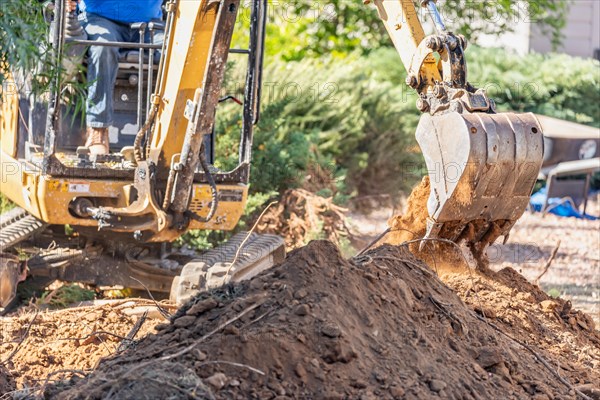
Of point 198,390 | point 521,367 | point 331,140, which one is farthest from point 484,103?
point 331,140

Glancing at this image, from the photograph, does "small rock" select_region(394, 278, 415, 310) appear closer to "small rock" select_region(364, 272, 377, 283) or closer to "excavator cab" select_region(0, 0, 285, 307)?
"small rock" select_region(364, 272, 377, 283)

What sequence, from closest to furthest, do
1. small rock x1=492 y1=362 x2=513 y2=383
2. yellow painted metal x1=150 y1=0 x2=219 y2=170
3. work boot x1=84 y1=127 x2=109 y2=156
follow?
small rock x1=492 y1=362 x2=513 y2=383 → yellow painted metal x1=150 y1=0 x2=219 y2=170 → work boot x1=84 y1=127 x2=109 y2=156

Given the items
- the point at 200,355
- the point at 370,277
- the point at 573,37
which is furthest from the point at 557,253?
the point at 573,37

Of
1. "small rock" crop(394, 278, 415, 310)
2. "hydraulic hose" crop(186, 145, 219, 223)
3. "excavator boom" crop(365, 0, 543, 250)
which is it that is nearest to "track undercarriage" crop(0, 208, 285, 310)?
"hydraulic hose" crop(186, 145, 219, 223)

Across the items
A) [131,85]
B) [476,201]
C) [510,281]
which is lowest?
[510,281]

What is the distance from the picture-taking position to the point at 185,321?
4074 mm

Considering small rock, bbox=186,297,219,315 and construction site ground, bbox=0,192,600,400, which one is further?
small rock, bbox=186,297,219,315

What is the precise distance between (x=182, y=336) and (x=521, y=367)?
1.63 meters

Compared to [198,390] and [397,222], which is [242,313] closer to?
[198,390]

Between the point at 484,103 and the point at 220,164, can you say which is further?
the point at 220,164

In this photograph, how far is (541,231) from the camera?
1306 centimetres

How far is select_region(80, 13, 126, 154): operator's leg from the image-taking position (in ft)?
23.6

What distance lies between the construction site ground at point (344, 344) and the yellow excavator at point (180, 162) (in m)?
0.67

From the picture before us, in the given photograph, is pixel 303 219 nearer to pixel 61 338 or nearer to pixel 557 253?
pixel 557 253
